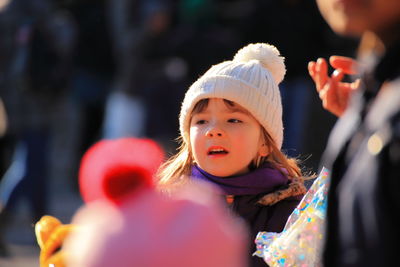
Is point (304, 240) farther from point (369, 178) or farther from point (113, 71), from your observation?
point (113, 71)

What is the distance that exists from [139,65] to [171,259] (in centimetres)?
795

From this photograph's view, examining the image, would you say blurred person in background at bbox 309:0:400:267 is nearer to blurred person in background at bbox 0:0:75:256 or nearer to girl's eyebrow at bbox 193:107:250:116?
girl's eyebrow at bbox 193:107:250:116

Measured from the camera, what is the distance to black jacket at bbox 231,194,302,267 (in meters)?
3.46

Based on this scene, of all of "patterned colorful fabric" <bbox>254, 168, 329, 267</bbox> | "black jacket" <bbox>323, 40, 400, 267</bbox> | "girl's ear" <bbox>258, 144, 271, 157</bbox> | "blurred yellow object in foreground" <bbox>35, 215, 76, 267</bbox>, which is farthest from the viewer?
"girl's ear" <bbox>258, 144, 271, 157</bbox>

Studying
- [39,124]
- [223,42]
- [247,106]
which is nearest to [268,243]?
[247,106]

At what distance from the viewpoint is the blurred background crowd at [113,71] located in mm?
7547

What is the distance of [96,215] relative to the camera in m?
2.08

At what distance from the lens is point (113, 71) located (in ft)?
29.5

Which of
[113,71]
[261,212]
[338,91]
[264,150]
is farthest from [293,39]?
[338,91]

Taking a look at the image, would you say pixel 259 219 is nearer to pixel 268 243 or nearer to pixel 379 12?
pixel 268 243

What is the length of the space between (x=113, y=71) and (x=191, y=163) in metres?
5.35

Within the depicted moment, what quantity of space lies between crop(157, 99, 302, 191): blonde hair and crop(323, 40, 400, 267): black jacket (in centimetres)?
152

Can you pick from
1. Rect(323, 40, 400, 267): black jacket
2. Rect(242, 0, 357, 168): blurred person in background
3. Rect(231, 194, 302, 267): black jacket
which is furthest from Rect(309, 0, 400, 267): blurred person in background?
Rect(242, 0, 357, 168): blurred person in background

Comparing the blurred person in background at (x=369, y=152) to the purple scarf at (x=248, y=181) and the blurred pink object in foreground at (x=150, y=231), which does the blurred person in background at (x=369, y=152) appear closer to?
the blurred pink object in foreground at (x=150, y=231)
